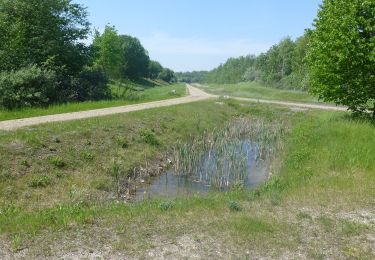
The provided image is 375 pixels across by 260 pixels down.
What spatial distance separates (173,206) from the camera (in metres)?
11.5

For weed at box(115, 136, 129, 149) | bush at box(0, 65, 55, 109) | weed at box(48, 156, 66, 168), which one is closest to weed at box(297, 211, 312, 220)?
weed at box(48, 156, 66, 168)

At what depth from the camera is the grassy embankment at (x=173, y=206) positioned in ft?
29.9

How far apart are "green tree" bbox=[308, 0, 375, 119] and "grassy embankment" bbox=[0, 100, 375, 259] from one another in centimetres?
317

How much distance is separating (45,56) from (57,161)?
73.4 feet

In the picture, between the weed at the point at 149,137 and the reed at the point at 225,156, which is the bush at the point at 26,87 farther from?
the reed at the point at 225,156

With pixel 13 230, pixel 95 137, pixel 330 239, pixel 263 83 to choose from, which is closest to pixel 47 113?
pixel 95 137

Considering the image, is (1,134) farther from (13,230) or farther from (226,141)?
(226,141)

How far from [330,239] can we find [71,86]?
29996mm

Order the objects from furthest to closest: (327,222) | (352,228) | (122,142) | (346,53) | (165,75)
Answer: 1. (165,75)
2. (346,53)
3. (122,142)
4. (327,222)
5. (352,228)

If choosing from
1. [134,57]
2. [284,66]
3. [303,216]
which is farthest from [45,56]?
[134,57]

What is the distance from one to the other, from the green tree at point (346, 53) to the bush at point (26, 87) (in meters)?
19.3

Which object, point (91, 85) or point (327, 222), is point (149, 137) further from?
point (91, 85)

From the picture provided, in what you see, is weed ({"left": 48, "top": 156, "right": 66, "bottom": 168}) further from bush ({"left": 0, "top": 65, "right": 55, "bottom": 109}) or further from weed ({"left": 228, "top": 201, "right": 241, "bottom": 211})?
bush ({"left": 0, "top": 65, "right": 55, "bottom": 109})

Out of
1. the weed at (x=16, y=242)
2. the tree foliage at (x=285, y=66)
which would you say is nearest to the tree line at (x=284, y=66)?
the tree foliage at (x=285, y=66)
